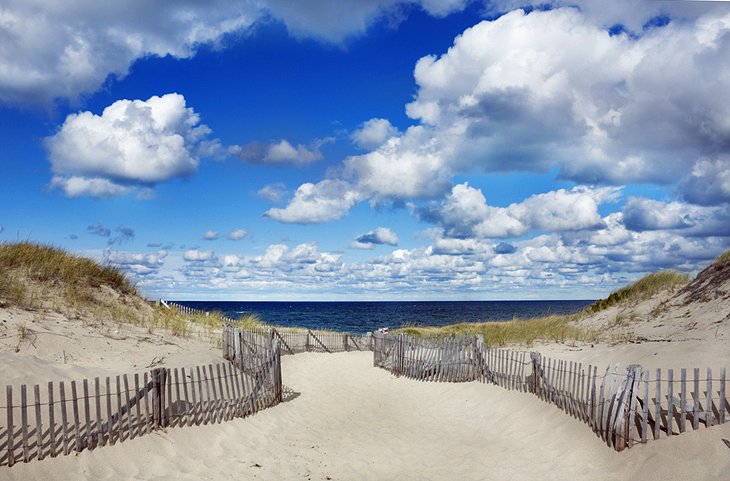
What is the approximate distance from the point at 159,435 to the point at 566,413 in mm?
7762

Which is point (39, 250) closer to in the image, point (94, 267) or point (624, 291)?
point (94, 267)

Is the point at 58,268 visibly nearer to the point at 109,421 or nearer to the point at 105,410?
the point at 105,410

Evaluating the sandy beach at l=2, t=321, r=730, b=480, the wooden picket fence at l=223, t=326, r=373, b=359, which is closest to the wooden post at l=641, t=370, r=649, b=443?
the sandy beach at l=2, t=321, r=730, b=480

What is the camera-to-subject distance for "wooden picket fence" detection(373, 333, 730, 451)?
315 inches

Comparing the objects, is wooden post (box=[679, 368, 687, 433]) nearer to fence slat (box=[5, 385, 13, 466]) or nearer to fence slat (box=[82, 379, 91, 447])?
fence slat (box=[82, 379, 91, 447])

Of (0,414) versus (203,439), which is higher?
(0,414)

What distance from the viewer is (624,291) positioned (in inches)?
1112

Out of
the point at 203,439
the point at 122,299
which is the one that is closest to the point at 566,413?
the point at 203,439

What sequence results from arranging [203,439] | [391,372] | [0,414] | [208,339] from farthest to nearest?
[391,372] < [208,339] < [203,439] < [0,414]

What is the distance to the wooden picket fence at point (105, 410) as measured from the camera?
737 cm

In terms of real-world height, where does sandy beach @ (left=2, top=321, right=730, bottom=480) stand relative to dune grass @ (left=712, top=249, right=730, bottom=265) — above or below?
below

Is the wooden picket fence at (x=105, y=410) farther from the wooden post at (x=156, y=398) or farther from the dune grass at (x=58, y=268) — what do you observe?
the dune grass at (x=58, y=268)

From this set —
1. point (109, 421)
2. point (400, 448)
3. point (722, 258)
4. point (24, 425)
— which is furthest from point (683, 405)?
point (722, 258)

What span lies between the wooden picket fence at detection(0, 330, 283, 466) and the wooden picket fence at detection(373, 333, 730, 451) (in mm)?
6324
